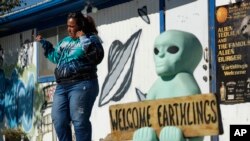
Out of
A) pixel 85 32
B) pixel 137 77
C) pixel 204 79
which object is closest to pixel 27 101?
pixel 137 77

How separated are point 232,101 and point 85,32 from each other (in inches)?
113

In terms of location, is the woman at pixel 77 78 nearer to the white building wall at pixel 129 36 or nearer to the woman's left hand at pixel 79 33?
the woman's left hand at pixel 79 33

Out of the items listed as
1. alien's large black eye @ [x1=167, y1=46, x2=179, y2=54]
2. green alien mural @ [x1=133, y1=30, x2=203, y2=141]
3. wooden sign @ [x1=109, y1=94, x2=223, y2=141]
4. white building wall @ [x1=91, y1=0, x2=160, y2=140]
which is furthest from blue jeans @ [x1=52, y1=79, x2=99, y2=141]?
white building wall @ [x1=91, y1=0, x2=160, y2=140]

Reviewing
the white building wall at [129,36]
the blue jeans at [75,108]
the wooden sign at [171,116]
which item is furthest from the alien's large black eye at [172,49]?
the white building wall at [129,36]

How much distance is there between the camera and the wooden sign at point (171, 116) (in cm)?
398

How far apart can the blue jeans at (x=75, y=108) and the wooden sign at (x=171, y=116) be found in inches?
23.5

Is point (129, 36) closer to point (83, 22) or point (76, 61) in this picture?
point (83, 22)

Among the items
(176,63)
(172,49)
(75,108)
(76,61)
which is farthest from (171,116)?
(76,61)

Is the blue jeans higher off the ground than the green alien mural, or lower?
lower

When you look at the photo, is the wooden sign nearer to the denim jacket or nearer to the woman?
the woman

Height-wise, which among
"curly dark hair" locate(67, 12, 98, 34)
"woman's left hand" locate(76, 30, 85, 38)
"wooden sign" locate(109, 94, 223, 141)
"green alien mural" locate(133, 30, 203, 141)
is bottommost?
"wooden sign" locate(109, 94, 223, 141)

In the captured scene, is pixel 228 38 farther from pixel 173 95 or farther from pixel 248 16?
pixel 173 95

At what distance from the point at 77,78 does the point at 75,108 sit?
0.29 metres

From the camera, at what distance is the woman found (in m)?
5.08
